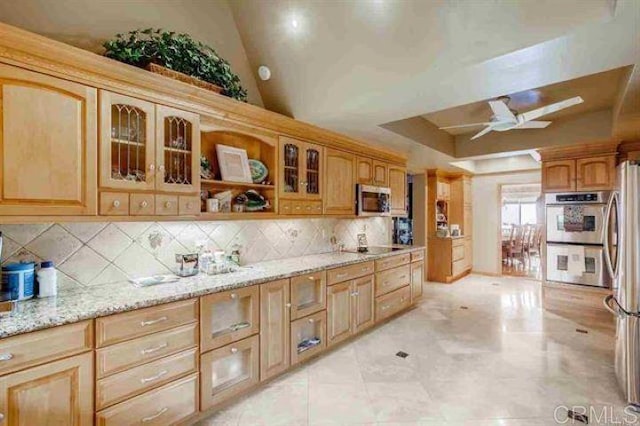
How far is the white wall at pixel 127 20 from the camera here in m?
1.93

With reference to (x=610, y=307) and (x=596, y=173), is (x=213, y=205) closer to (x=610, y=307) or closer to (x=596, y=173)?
(x=610, y=307)

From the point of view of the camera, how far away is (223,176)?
2.63 meters

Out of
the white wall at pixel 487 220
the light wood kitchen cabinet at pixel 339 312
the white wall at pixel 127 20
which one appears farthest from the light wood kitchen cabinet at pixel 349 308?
the white wall at pixel 487 220

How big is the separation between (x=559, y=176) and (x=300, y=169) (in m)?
4.09

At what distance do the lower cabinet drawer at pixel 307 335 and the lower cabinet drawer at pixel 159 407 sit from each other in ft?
2.96

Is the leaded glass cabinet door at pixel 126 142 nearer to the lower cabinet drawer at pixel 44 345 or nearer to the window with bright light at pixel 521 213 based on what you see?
the lower cabinet drawer at pixel 44 345

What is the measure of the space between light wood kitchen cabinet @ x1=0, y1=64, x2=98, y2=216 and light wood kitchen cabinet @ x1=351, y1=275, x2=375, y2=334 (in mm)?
2525

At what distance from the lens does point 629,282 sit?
2402mm

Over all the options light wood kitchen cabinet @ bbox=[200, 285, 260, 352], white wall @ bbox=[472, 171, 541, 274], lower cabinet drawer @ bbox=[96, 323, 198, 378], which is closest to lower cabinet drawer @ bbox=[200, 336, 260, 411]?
light wood kitchen cabinet @ bbox=[200, 285, 260, 352]

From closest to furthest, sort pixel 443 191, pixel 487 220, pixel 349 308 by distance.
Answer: pixel 349 308 < pixel 443 191 < pixel 487 220

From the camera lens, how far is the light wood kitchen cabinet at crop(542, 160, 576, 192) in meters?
4.57

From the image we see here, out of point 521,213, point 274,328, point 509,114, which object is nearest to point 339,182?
point 274,328

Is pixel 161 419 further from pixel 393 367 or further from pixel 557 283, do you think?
pixel 557 283

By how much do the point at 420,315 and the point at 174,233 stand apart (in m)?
3.41
